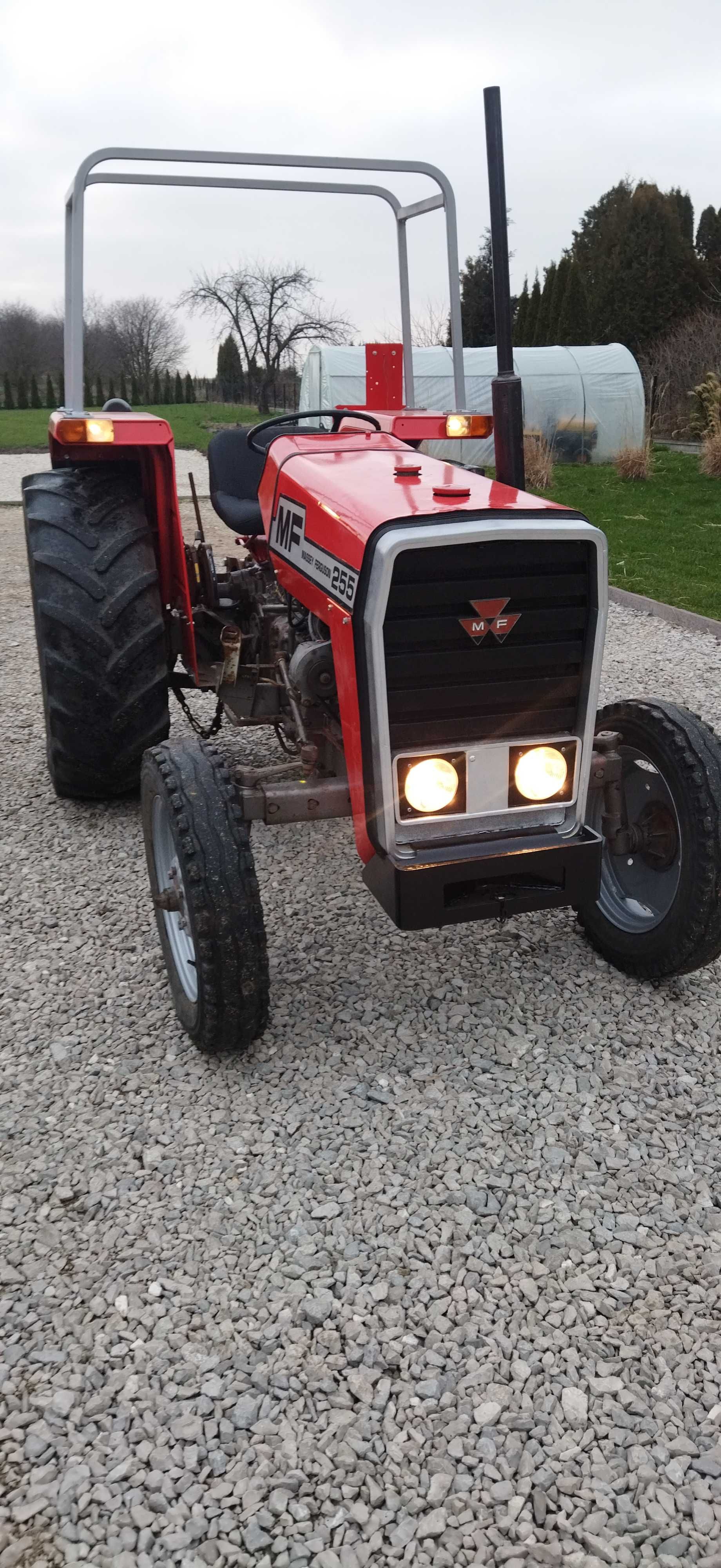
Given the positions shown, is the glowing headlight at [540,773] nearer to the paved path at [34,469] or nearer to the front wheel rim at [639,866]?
the front wheel rim at [639,866]

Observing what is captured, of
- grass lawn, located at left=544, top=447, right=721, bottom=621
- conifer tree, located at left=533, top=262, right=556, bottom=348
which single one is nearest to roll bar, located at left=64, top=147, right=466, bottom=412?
grass lawn, located at left=544, top=447, right=721, bottom=621

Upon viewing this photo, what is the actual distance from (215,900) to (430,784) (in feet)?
1.61

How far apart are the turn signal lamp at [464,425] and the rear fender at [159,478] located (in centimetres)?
89

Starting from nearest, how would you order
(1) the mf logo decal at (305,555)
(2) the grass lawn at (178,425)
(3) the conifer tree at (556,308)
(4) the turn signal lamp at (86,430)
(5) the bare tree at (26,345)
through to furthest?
(1) the mf logo decal at (305,555) → (4) the turn signal lamp at (86,430) → (2) the grass lawn at (178,425) → (3) the conifer tree at (556,308) → (5) the bare tree at (26,345)

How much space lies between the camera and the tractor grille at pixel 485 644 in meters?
2.14

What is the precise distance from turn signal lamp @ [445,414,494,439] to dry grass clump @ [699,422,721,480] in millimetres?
10467

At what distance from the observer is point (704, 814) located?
2480mm

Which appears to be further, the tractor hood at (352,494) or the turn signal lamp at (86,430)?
the turn signal lamp at (86,430)

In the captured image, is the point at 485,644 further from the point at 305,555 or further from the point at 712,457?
the point at 712,457

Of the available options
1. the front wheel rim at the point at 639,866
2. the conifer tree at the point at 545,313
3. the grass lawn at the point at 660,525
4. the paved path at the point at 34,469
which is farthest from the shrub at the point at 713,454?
the conifer tree at the point at 545,313

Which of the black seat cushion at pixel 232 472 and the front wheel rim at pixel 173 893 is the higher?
the black seat cushion at pixel 232 472

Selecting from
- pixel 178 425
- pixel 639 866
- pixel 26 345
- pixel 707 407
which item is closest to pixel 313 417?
pixel 639 866

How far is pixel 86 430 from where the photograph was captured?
3.26m

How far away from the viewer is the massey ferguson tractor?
218 centimetres
